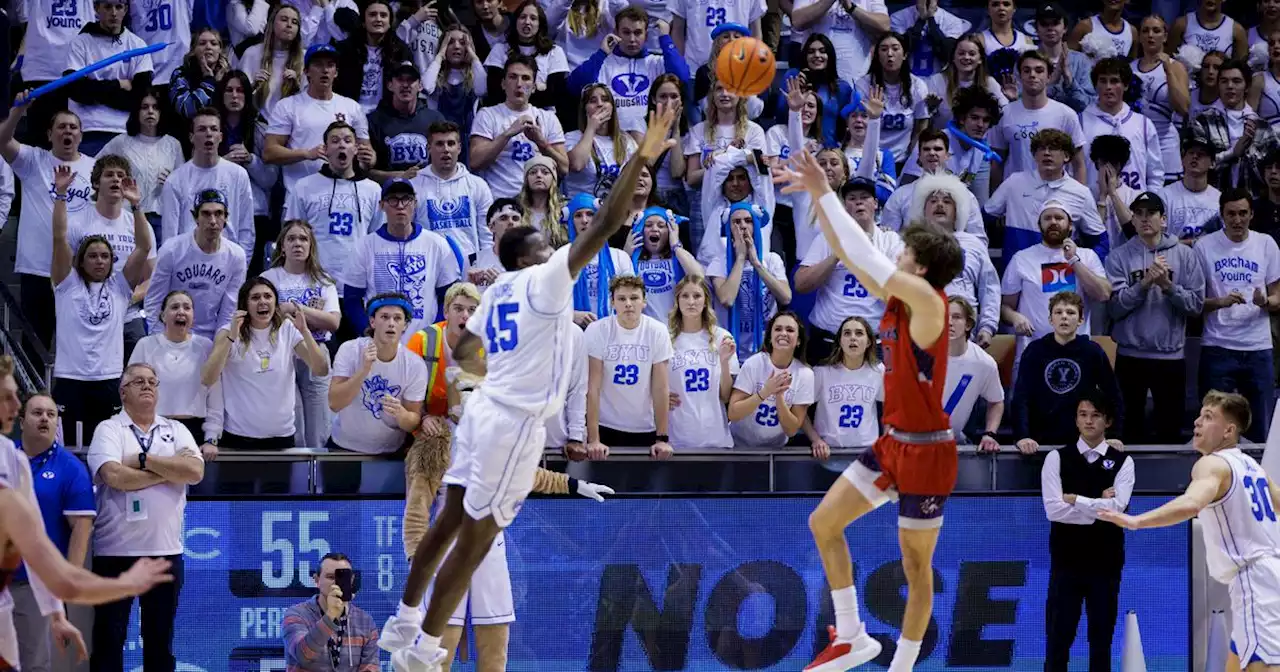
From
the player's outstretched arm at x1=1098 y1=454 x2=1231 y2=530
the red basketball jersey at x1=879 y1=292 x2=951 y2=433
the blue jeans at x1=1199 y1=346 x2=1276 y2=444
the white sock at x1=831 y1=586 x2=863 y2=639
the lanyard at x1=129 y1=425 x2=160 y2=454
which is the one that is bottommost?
the white sock at x1=831 y1=586 x2=863 y2=639

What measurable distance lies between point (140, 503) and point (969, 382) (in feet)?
20.7

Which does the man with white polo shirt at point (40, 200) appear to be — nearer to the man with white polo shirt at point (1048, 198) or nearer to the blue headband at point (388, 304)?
the blue headband at point (388, 304)

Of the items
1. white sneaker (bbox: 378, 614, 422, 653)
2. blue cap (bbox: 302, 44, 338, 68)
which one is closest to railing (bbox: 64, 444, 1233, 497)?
white sneaker (bbox: 378, 614, 422, 653)

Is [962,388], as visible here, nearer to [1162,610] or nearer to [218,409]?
[1162,610]

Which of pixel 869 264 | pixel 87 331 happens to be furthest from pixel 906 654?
pixel 87 331

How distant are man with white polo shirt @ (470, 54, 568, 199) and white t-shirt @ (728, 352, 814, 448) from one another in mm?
3192

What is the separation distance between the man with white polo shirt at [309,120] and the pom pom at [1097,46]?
777cm

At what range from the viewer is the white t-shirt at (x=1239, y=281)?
14867 mm

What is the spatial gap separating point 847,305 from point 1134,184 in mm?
4018

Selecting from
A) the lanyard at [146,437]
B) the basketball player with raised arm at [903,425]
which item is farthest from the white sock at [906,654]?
the lanyard at [146,437]

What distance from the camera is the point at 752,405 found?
42.4 ft

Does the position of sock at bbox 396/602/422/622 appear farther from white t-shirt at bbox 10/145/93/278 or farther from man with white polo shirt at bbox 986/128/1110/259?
man with white polo shirt at bbox 986/128/1110/259

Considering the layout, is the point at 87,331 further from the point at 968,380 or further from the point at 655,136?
the point at 968,380

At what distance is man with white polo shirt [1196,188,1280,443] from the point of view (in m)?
14.8
